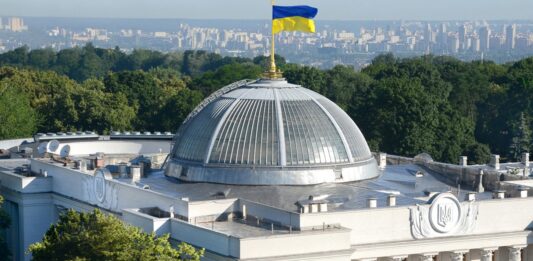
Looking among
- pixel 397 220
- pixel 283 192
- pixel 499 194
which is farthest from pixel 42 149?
pixel 397 220

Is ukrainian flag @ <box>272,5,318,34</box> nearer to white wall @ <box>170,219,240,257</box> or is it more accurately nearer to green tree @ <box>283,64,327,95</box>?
white wall @ <box>170,219,240,257</box>

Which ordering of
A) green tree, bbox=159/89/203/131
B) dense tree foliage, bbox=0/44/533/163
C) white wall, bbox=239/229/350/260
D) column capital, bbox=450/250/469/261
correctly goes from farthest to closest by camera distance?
green tree, bbox=159/89/203/131 → dense tree foliage, bbox=0/44/533/163 → column capital, bbox=450/250/469/261 → white wall, bbox=239/229/350/260

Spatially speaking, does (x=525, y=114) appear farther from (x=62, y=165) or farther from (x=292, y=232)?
(x=292, y=232)

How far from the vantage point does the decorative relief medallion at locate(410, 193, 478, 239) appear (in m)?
71.8

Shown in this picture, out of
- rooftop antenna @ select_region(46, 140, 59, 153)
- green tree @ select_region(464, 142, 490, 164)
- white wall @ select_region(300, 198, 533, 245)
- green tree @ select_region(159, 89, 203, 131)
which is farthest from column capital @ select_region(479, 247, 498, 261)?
Result: green tree @ select_region(159, 89, 203, 131)

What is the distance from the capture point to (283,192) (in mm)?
76562

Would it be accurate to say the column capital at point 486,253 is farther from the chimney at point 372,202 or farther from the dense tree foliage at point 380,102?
the dense tree foliage at point 380,102

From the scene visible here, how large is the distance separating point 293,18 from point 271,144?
9583 mm

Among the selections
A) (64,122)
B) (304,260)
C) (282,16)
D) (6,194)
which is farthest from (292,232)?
(64,122)

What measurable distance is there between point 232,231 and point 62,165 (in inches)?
858

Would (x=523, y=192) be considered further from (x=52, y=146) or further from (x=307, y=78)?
(x=307, y=78)

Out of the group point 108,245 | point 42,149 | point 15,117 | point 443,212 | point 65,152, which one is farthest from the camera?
point 15,117

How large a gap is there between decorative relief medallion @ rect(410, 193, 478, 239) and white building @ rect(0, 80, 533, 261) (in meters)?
0.05

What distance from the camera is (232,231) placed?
228ft
